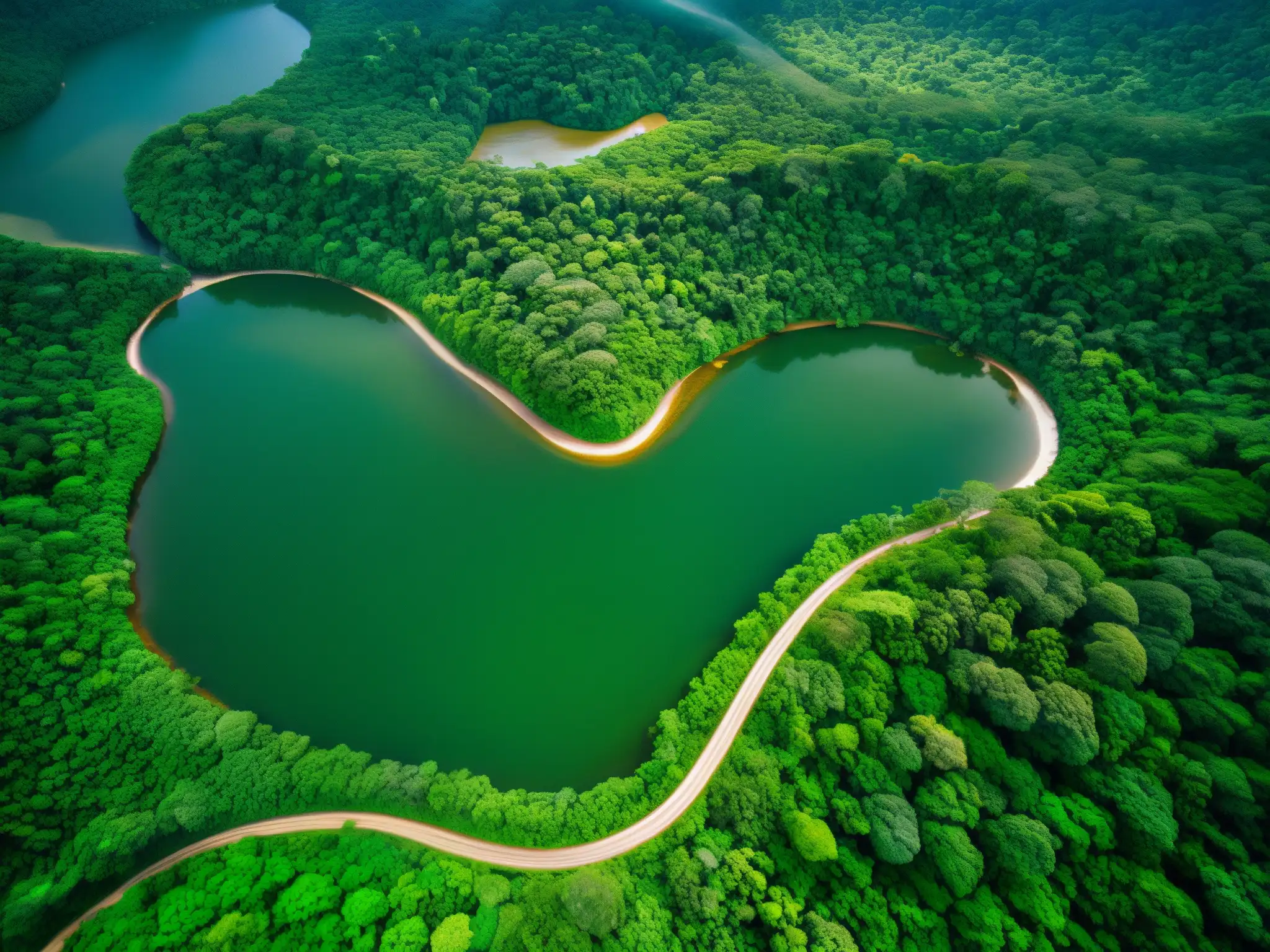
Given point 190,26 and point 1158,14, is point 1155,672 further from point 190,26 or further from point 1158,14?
point 190,26

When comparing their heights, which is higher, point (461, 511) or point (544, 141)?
point (544, 141)

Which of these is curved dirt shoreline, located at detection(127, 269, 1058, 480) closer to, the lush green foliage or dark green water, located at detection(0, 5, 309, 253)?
→ dark green water, located at detection(0, 5, 309, 253)

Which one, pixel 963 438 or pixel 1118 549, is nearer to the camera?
pixel 1118 549

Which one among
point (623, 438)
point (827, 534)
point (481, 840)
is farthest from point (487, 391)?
point (481, 840)

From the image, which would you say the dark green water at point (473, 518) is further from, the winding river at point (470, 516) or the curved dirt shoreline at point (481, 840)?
the curved dirt shoreline at point (481, 840)

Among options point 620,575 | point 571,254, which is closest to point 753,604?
point 620,575

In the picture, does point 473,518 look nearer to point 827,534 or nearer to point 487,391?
point 487,391
